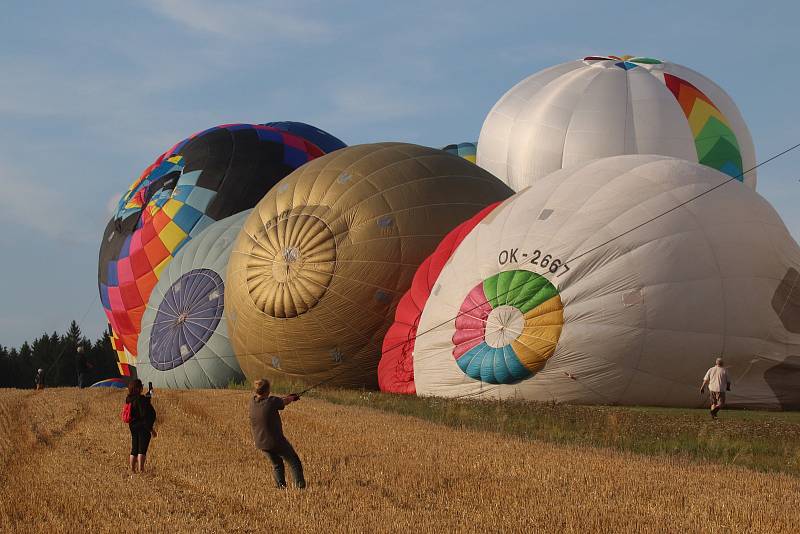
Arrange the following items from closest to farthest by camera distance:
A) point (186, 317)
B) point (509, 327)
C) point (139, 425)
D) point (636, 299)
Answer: point (139, 425)
point (636, 299)
point (509, 327)
point (186, 317)

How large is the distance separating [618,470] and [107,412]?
944cm

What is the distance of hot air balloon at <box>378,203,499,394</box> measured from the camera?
19.6 metres

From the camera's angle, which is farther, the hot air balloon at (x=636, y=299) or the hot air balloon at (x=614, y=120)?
the hot air balloon at (x=614, y=120)

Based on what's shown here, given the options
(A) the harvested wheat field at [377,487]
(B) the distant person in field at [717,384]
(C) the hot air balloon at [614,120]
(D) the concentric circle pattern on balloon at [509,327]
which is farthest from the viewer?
(C) the hot air balloon at [614,120]

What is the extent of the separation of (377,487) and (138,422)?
2.84 meters

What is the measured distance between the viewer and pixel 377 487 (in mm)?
9094

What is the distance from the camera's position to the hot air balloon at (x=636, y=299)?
16.4m

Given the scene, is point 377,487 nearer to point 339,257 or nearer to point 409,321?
point 409,321

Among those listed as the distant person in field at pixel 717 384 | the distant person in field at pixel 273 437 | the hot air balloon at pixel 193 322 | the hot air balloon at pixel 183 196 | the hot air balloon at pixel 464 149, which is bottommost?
the distant person in field at pixel 273 437

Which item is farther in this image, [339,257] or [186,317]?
[186,317]

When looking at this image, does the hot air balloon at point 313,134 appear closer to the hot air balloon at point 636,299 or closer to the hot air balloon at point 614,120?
the hot air balloon at point 614,120

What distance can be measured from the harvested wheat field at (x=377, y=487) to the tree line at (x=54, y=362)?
59715 mm

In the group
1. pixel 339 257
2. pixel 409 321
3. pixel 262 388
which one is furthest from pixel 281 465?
pixel 339 257

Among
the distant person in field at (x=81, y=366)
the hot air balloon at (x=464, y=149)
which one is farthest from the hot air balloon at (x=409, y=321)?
the hot air balloon at (x=464, y=149)
